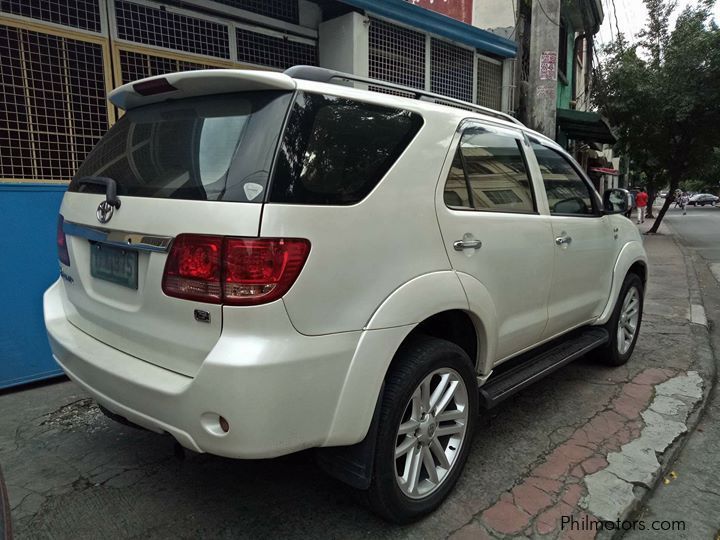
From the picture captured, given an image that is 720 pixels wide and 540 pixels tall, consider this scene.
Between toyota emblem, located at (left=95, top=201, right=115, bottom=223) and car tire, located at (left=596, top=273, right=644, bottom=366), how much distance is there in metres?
3.68

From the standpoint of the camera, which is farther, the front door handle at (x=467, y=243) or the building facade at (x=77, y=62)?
the building facade at (x=77, y=62)

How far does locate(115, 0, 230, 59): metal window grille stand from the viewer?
14.2ft

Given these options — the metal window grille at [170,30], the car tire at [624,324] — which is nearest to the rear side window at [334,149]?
the car tire at [624,324]

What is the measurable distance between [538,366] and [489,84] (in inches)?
236

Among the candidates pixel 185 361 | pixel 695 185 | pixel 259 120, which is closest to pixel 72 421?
pixel 185 361

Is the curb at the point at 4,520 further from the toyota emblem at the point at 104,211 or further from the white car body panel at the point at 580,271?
the white car body panel at the point at 580,271

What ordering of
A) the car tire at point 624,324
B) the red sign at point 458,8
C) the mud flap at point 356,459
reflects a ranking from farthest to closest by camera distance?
the red sign at point 458,8, the car tire at point 624,324, the mud flap at point 356,459

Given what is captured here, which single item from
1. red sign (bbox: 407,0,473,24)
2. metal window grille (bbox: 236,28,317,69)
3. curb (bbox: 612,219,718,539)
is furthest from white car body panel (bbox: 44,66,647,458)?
red sign (bbox: 407,0,473,24)

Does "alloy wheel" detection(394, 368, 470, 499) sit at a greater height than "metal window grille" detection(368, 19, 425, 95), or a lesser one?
lesser

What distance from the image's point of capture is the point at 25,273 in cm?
366

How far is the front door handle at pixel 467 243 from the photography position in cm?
238

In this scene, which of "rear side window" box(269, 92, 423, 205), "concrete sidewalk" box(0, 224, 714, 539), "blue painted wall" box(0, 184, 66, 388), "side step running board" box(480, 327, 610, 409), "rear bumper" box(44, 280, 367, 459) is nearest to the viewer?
"rear bumper" box(44, 280, 367, 459)

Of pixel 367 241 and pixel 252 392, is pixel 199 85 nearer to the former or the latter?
pixel 367 241

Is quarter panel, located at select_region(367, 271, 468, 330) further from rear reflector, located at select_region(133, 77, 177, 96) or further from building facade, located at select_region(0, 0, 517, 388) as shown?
building facade, located at select_region(0, 0, 517, 388)
